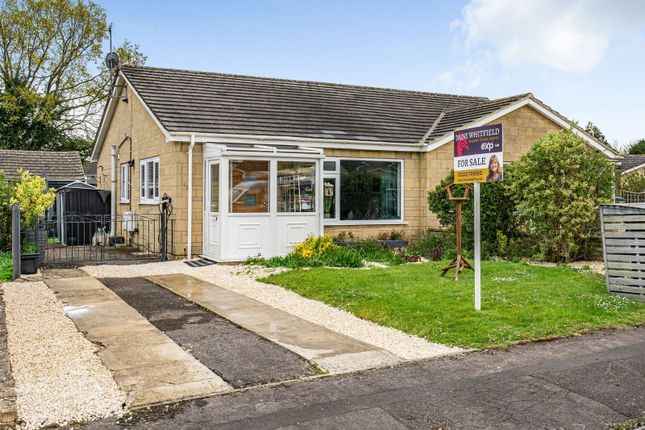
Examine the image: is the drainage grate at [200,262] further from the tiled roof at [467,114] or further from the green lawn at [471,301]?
the tiled roof at [467,114]

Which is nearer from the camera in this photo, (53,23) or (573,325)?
(573,325)

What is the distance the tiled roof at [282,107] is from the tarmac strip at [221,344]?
690 centimetres

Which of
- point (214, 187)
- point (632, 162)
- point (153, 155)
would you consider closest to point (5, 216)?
point (153, 155)

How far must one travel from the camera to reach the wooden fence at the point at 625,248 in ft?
29.8

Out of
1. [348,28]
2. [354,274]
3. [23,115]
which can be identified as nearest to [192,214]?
[354,274]

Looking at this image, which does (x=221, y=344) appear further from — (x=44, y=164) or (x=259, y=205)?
(x=44, y=164)

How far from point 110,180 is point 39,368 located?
702 inches

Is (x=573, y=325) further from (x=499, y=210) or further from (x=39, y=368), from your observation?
(x=499, y=210)

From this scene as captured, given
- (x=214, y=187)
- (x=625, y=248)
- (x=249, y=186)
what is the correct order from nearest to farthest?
(x=625, y=248), (x=249, y=186), (x=214, y=187)

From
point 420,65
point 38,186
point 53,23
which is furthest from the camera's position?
point 53,23

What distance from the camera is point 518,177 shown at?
14.3m

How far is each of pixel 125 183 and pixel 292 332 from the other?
49.5 feet

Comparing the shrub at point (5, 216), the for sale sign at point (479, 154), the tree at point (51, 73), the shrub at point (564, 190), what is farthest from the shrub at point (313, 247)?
the tree at point (51, 73)

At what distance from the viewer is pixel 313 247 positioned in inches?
567
